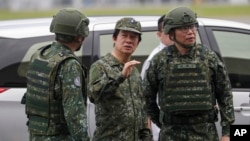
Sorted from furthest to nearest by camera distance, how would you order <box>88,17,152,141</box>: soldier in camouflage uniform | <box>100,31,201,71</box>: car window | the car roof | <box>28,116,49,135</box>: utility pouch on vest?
1. <box>100,31,201,71</box>: car window
2. the car roof
3. <box>88,17,152,141</box>: soldier in camouflage uniform
4. <box>28,116,49,135</box>: utility pouch on vest

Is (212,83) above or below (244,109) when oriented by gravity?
below

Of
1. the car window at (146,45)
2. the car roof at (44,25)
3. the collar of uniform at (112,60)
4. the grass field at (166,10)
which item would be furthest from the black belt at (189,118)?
the grass field at (166,10)

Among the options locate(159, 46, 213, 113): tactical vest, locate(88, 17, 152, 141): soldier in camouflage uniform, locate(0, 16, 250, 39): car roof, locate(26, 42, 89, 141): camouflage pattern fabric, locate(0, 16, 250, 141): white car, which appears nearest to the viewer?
locate(26, 42, 89, 141): camouflage pattern fabric

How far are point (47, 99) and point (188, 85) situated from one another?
3.17 feet

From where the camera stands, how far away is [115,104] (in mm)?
3844

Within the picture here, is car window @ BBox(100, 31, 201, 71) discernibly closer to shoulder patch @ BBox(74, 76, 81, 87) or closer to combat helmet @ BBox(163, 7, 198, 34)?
combat helmet @ BBox(163, 7, 198, 34)

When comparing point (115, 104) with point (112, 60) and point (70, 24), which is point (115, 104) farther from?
point (70, 24)

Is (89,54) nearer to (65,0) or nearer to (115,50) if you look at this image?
(115,50)

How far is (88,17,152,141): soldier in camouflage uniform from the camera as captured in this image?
12.5 ft

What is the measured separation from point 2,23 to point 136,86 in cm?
224

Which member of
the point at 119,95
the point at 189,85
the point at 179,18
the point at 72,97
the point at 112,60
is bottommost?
the point at 72,97

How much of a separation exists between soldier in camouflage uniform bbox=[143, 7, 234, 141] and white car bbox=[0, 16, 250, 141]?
110cm

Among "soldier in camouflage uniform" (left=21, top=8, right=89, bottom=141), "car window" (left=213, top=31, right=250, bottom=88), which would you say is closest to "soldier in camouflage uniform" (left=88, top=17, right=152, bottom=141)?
"soldier in camouflage uniform" (left=21, top=8, right=89, bottom=141)

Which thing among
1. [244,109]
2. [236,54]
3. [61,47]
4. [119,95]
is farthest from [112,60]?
[236,54]
